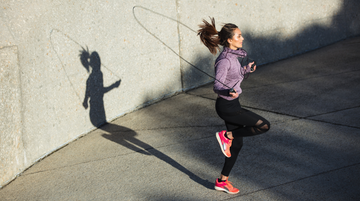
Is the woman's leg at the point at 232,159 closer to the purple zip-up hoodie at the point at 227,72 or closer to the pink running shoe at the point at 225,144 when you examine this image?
the pink running shoe at the point at 225,144

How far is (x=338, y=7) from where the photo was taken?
29.1ft

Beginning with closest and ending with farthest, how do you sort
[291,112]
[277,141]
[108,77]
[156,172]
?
1. [156,172]
2. [277,141]
3. [291,112]
4. [108,77]

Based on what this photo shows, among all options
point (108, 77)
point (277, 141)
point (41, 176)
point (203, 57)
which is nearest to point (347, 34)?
point (203, 57)

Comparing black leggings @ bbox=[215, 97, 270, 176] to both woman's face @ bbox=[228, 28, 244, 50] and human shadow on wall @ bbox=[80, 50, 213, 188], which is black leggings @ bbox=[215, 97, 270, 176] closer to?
woman's face @ bbox=[228, 28, 244, 50]

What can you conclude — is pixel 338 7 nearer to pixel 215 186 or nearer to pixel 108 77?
pixel 108 77

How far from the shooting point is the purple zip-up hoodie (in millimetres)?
3332

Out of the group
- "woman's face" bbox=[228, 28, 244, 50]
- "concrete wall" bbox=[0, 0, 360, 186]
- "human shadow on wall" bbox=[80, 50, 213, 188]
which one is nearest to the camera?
"woman's face" bbox=[228, 28, 244, 50]

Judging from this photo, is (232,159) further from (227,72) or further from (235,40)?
(235,40)

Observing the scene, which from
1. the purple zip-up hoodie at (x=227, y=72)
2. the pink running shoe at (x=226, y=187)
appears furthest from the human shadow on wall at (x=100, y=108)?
the purple zip-up hoodie at (x=227, y=72)

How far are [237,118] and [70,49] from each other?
286cm

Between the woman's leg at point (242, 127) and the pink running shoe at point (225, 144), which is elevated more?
the woman's leg at point (242, 127)

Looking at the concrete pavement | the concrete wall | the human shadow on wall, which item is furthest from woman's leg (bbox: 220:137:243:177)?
the concrete wall

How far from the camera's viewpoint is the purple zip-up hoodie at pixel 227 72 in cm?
333

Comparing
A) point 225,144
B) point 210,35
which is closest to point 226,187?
point 225,144
